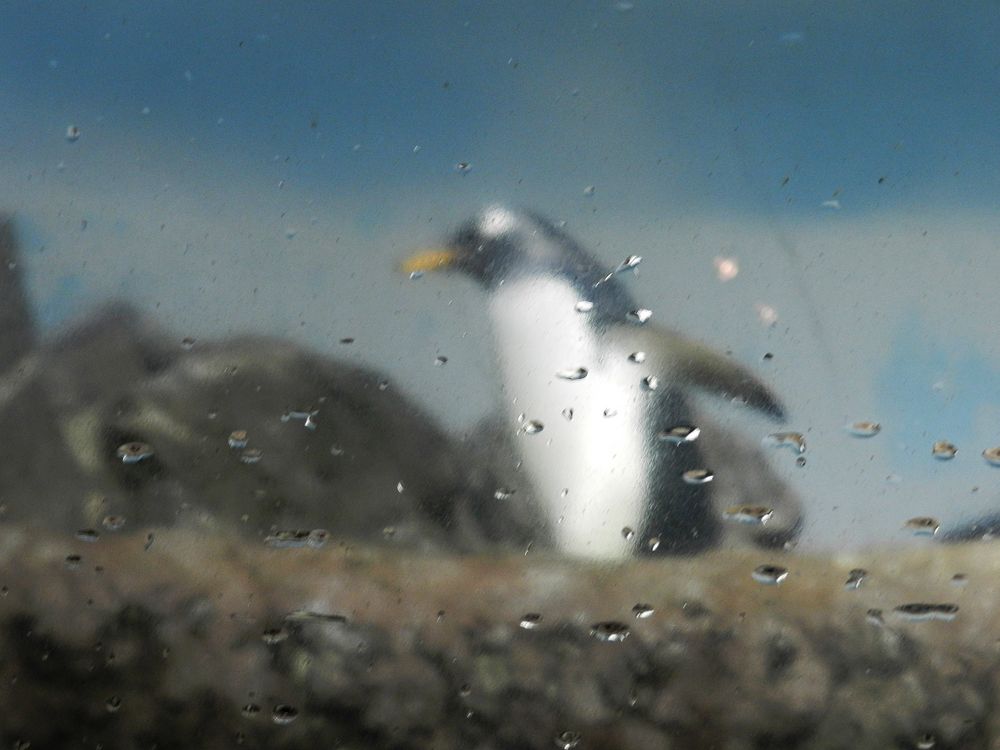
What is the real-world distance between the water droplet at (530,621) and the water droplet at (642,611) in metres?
0.06

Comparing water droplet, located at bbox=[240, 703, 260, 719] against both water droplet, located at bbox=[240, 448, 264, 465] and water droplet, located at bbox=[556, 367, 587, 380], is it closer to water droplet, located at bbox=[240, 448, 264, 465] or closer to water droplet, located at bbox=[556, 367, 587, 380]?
water droplet, located at bbox=[240, 448, 264, 465]

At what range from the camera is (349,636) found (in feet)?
2.28

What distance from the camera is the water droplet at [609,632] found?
27.1 inches

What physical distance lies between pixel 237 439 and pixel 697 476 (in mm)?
309

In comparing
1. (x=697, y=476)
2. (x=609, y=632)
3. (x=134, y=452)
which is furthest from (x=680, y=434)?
(x=134, y=452)

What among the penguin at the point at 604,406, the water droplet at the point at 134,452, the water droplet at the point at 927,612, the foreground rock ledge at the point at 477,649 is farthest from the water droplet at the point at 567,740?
the water droplet at the point at 134,452

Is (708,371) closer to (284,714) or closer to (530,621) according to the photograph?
(530,621)

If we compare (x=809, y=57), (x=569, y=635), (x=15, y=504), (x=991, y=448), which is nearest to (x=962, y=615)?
(x=991, y=448)

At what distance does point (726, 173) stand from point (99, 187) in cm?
43

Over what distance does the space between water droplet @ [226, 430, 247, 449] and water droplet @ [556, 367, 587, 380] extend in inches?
8.5

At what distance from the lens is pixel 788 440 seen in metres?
0.69

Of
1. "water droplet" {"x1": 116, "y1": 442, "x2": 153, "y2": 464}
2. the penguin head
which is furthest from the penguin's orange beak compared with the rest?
"water droplet" {"x1": 116, "y1": 442, "x2": 153, "y2": 464}

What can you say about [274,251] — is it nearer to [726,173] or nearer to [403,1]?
[403,1]

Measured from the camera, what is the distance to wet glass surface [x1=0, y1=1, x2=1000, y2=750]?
688 mm
